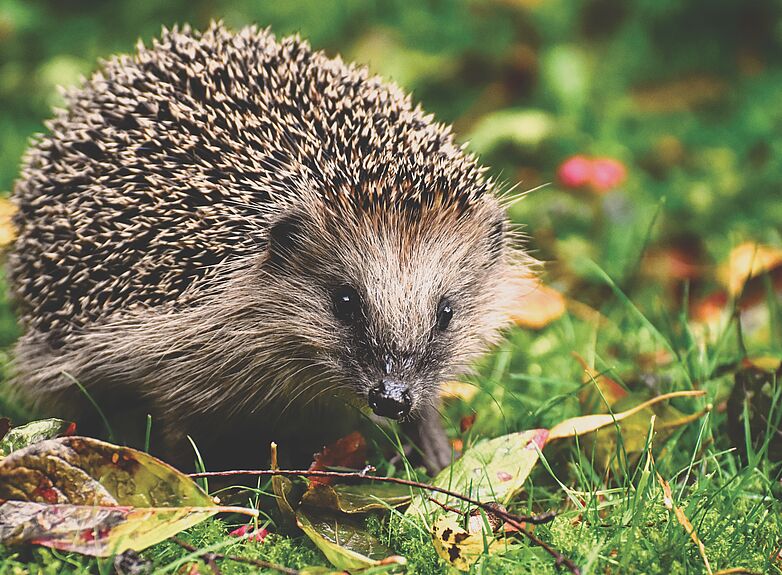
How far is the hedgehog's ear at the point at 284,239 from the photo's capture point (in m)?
2.84

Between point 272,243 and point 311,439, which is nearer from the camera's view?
point 272,243

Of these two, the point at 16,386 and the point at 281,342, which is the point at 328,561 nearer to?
the point at 281,342

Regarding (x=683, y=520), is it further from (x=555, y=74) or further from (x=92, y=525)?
(x=555, y=74)

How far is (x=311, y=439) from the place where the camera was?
10.2 feet

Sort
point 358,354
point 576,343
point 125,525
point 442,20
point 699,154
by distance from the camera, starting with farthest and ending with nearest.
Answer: point 442,20
point 699,154
point 576,343
point 358,354
point 125,525

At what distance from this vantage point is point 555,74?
5.79 metres

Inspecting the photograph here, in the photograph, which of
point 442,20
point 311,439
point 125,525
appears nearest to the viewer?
point 125,525

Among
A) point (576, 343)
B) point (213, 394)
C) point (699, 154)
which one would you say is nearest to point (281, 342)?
point (213, 394)

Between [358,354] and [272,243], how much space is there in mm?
470

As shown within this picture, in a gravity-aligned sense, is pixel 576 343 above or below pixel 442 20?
below

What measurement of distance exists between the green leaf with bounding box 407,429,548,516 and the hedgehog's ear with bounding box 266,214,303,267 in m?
0.82

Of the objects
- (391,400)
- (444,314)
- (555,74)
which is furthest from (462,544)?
(555,74)

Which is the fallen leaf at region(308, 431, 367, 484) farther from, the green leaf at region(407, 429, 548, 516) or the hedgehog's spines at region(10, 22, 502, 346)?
the hedgehog's spines at region(10, 22, 502, 346)

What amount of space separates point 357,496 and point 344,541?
0.58ft
